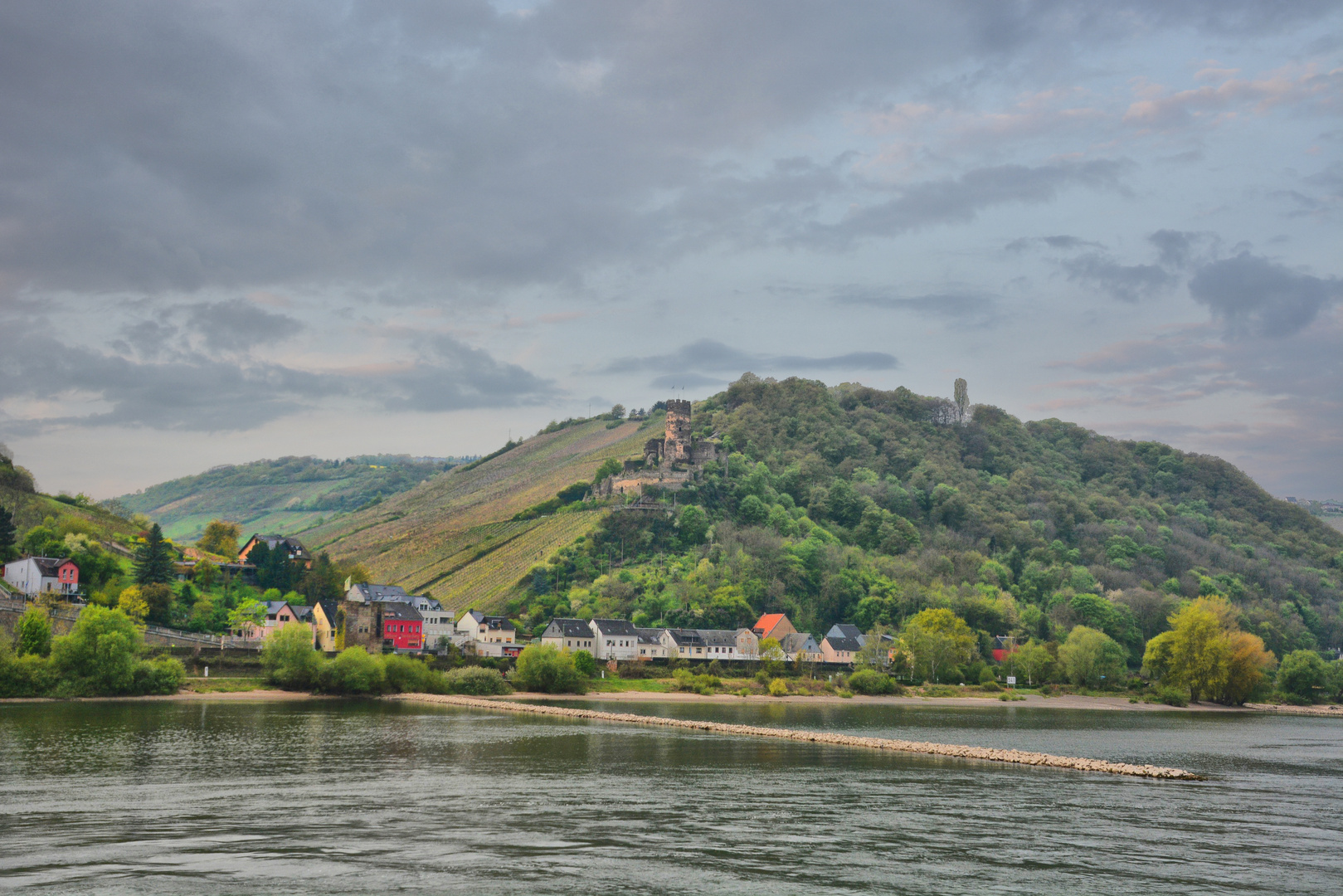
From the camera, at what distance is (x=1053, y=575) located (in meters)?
154

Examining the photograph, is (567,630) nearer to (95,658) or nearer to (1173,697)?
(95,658)

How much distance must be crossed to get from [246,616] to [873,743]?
69757mm

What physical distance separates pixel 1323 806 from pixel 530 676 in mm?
67627

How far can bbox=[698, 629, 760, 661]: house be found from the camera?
373 ft

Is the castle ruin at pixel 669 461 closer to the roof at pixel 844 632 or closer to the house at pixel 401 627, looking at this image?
the roof at pixel 844 632

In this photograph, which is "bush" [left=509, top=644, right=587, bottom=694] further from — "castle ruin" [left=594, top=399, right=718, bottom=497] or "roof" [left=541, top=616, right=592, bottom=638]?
"castle ruin" [left=594, top=399, right=718, bottom=497]

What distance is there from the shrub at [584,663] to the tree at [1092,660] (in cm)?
5227

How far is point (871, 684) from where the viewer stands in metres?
105

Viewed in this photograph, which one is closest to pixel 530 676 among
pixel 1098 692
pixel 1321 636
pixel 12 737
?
pixel 12 737

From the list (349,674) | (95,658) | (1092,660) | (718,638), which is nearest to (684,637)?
(718,638)

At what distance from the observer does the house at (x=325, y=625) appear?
100000mm

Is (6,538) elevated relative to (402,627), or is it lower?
elevated

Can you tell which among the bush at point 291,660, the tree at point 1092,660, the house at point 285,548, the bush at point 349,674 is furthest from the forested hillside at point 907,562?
the bush at point 291,660

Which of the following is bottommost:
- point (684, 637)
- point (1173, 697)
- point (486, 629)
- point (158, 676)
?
point (1173, 697)
